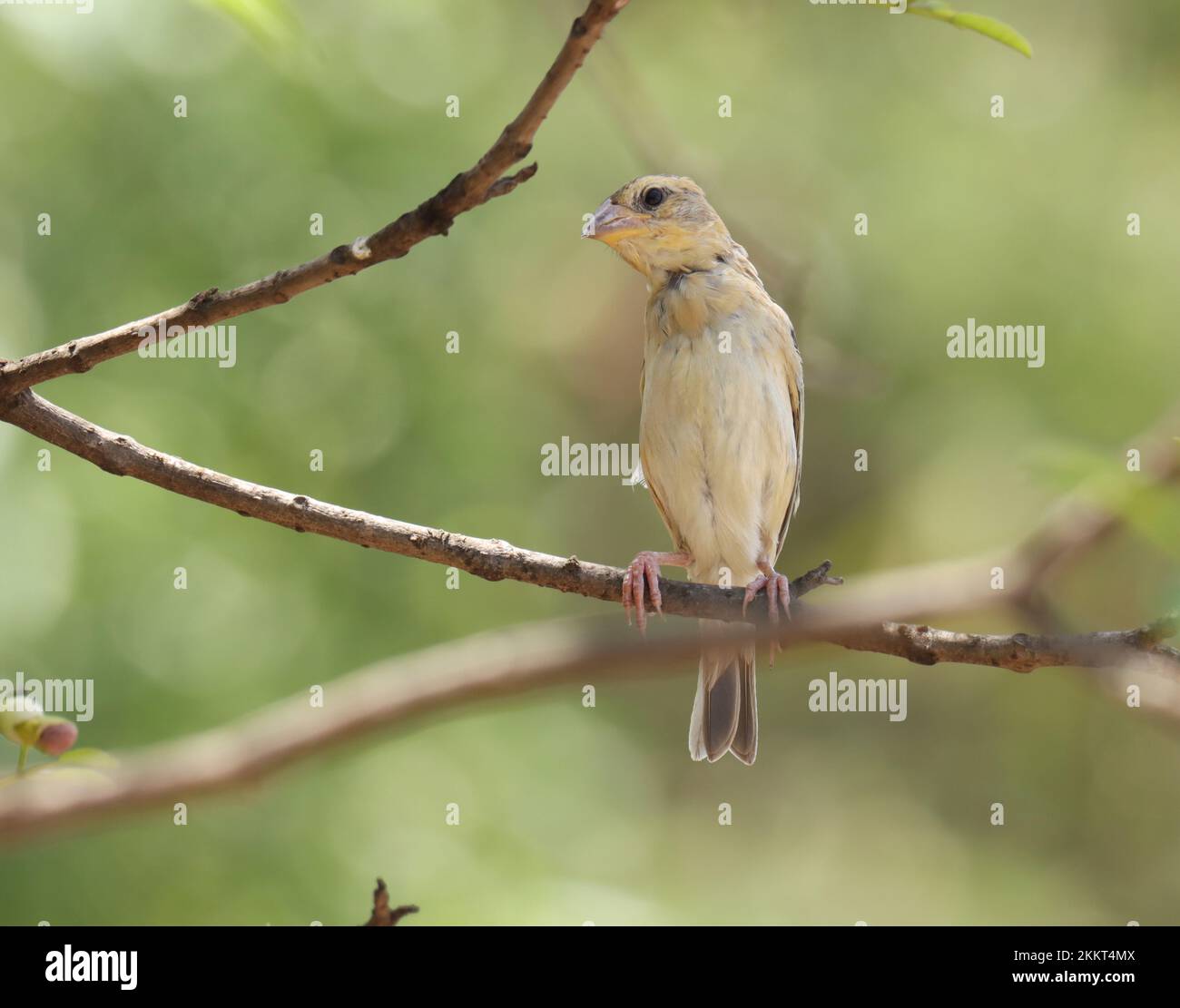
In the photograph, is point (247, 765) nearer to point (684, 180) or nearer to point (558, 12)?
point (684, 180)

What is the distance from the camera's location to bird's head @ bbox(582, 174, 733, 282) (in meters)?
4.89

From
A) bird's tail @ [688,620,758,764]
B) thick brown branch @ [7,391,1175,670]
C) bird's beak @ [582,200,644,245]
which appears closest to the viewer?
thick brown branch @ [7,391,1175,670]

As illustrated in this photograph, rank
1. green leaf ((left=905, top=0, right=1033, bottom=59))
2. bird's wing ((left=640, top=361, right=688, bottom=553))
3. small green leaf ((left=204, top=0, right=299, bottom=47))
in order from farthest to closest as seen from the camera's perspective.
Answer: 1. bird's wing ((left=640, top=361, right=688, bottom=553))
2. small green leaf ((left=204, top=0, right=299, bottom=47))
3. green leaf ((left=905, top=0, right=1033, bottom=59))

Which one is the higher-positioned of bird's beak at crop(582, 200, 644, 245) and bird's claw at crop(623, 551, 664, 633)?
bird's beak at crop(582, 200, 644, 245)

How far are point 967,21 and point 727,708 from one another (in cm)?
376

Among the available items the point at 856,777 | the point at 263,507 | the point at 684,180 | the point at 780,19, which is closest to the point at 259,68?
the point at 684,180

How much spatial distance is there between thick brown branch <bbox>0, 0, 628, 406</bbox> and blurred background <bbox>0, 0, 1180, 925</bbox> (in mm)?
1069

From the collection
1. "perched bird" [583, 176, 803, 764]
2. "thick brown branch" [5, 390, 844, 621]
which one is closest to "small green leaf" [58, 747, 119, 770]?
"thick brown branch" [5, 390, 844, 621]

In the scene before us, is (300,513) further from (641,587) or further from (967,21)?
(967,21)

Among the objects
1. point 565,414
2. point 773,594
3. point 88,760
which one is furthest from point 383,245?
point 565,414

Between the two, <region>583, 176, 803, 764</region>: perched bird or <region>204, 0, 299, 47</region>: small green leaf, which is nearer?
<region>204, 0, 299, 47</region>: small green leaf

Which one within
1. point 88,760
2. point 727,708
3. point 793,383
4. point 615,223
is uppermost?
point 615,223

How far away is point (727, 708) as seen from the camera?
17.2 ft

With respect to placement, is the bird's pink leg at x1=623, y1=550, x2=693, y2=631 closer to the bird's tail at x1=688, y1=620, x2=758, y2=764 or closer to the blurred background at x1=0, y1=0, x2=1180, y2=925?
the blurred background at x1=0, y1=0, x2=1180, y2=925
